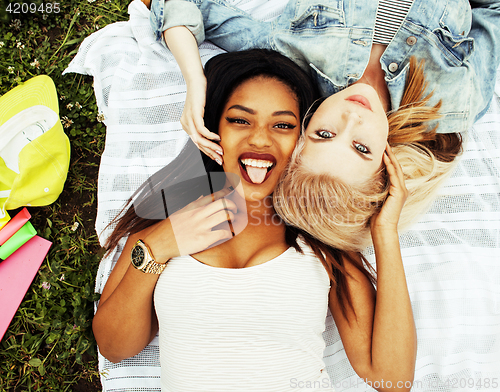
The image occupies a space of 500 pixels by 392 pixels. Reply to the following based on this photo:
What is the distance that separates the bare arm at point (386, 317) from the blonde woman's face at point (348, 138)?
0.17m

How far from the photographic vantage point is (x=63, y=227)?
2656 mm

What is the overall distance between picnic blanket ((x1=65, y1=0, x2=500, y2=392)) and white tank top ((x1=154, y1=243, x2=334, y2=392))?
19.3 inches

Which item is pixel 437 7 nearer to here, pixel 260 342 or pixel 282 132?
pixel 282 132

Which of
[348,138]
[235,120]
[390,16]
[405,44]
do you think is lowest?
[348,138]

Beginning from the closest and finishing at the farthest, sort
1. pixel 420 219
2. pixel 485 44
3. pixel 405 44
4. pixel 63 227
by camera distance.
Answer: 1. pixel 405 44
2. pixel 485 44
3. pixel 420 219
4. pixel 63 227

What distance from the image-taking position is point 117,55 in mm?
2605

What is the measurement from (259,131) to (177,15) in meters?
1.06

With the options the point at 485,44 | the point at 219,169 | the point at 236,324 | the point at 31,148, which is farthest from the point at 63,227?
the point at 485,44

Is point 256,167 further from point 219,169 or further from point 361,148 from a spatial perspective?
point 361,148

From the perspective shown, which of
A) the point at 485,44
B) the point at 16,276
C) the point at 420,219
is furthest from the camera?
the point at 16,276

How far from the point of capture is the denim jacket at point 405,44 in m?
2.01

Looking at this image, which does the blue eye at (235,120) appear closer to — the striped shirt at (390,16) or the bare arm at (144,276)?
the bare arm at (144,276)

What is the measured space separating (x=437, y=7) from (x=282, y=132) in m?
1.17

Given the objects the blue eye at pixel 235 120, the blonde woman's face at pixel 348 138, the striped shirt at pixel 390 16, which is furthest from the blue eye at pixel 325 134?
the striped shirt at pixel 390 16
